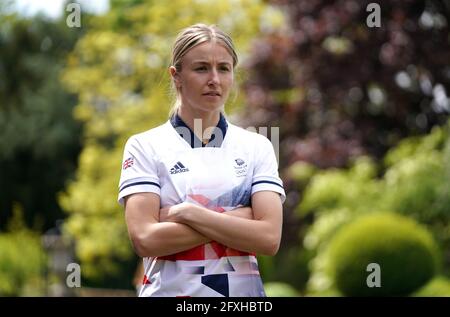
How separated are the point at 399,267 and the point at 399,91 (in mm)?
5987

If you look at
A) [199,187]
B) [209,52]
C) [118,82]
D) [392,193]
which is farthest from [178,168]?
[118,82]

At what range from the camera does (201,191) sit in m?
2.93

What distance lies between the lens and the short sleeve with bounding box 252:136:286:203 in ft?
9.84

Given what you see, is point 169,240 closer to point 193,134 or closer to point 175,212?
point 175,212

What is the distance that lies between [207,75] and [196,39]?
111 mm

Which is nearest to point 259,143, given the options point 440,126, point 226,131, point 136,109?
point 226,131

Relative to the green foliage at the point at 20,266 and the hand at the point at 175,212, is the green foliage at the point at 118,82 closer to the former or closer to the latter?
the green foliage at the point at 20,266

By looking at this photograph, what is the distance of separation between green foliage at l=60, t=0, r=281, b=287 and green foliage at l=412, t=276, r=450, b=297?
9.03 m

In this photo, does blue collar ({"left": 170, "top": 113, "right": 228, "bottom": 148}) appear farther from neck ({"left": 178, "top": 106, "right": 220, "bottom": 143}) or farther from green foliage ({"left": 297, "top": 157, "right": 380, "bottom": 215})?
green foliage ({"left": 297, "top": 157, "right": 380, "bottom": 215})

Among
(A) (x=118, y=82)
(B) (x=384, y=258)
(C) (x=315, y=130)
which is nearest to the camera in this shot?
(B) (x=384, y=258)

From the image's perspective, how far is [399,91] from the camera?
1638cm

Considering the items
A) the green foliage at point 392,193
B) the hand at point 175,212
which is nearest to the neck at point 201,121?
the hand at point 175,212

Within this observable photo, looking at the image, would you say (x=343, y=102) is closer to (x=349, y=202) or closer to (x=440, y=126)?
(x=440, y=126)

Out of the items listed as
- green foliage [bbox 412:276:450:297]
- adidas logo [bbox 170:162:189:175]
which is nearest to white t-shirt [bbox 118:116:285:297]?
adidas logo [bbox 170:162:189:175]
